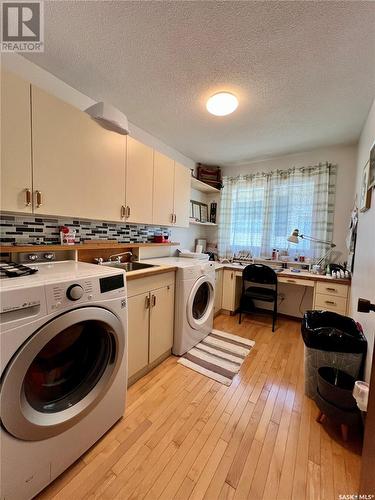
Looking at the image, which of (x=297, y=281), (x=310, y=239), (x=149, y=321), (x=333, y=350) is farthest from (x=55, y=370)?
(x=310, y=239)

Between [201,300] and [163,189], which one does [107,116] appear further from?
[201,300]

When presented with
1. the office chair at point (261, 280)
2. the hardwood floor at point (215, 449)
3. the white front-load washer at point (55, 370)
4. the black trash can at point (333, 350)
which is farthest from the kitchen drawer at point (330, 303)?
the white front-load washer at point (55, 370)

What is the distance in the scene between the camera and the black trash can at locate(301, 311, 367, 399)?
141cm

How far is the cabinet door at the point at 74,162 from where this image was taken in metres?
1.23

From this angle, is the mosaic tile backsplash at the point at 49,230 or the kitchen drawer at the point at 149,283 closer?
the mosaic tile backsplash at the point at 49,230

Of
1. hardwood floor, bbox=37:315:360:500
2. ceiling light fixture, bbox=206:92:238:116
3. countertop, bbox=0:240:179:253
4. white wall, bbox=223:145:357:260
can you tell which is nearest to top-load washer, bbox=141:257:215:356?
hardwood floor, bbox=37:315:360:500

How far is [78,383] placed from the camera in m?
1.13

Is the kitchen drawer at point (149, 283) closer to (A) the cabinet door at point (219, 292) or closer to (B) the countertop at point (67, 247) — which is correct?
(B) the countertop at point (67, 247)

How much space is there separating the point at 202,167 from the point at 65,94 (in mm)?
2177

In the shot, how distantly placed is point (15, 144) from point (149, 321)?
1466 millimetres

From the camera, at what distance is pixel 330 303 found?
2348mm

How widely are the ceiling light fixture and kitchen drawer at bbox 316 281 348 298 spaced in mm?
2072

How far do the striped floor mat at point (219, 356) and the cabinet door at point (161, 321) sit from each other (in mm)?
254

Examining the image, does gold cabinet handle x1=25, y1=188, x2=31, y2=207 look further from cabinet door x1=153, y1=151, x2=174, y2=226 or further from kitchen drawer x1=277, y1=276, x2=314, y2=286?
kitchen drawer x1=277, y1=276, x2=314, y2=286
